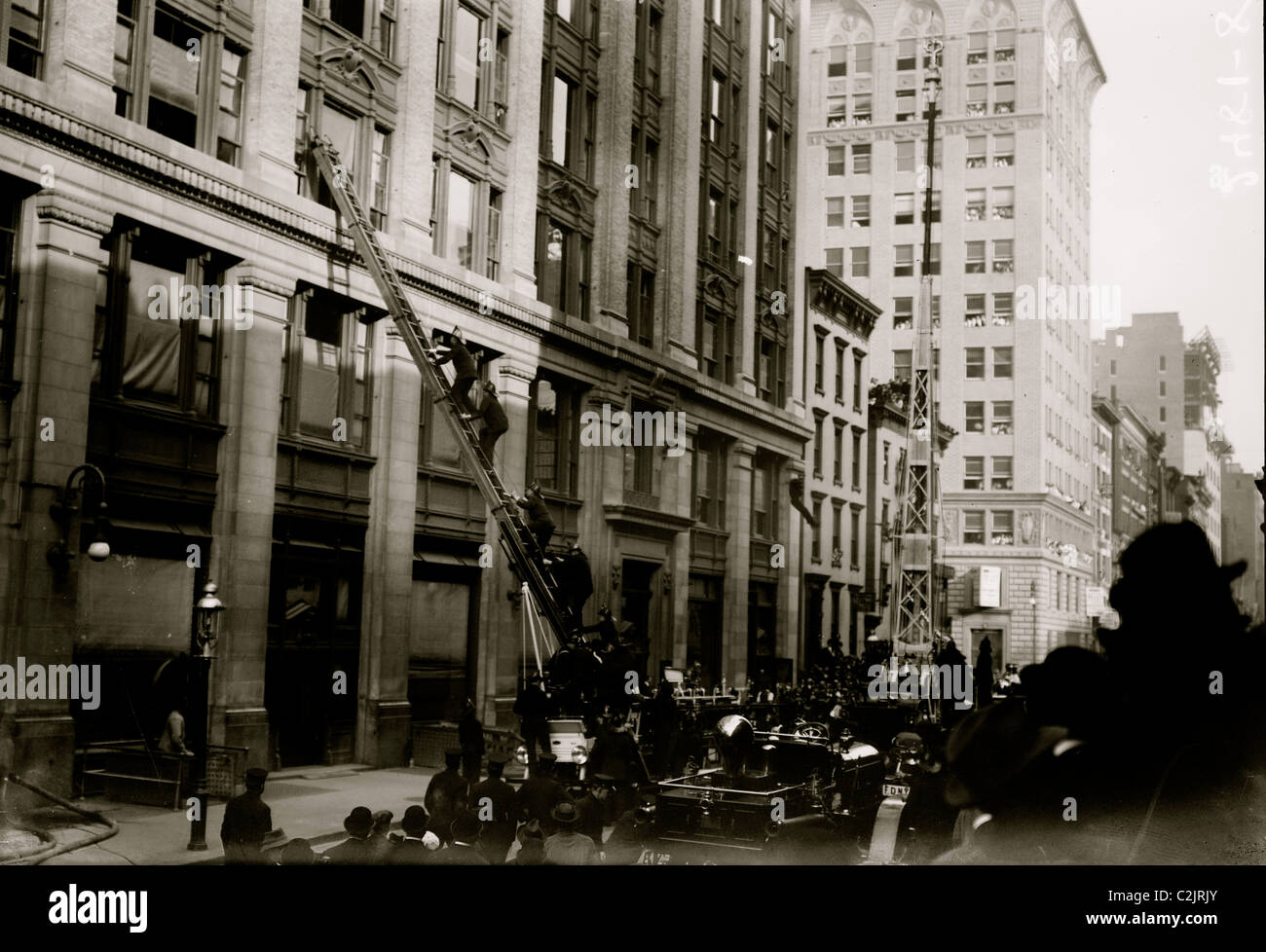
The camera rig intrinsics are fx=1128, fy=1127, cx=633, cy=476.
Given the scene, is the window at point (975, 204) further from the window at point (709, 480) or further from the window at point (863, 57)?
the window at point (709, 480)

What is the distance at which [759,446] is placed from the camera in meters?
12.2

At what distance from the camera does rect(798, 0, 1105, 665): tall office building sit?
10719mm

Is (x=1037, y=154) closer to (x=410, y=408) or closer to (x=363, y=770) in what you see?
(x=410, y=408)

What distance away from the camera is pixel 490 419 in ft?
36.9

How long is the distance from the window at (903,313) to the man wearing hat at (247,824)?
289 inches

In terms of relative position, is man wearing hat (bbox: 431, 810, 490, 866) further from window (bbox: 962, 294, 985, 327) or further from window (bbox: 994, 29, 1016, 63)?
window (bbox: 994, 29, 1016, 63)

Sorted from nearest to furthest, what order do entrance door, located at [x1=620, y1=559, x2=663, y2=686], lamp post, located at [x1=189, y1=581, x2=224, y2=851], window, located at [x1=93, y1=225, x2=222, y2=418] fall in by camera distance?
lamp post, located at [x1=189, y1=581, x2=224, y2=851] < window, located at [x1=93, y1=225, x2=222, y2=418] < entrance door, located at [x1=620, y1=559, x2=663, y2=686]

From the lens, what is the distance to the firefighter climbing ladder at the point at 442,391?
35.4 ft

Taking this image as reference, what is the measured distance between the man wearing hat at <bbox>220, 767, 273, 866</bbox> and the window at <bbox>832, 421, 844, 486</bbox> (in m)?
6.56

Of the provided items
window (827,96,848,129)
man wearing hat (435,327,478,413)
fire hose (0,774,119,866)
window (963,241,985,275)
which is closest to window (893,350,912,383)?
window (963,241,985,275)

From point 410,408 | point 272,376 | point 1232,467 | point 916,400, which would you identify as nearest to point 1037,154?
point 916,400

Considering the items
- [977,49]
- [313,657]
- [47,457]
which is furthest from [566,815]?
[977,49]

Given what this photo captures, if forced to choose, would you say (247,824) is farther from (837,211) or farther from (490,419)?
(837,211)

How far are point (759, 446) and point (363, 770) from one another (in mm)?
5265
